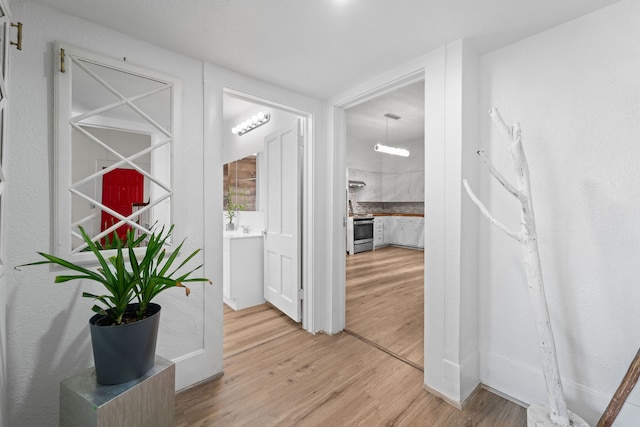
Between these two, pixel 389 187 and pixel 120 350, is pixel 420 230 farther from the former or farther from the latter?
pixel 120 350

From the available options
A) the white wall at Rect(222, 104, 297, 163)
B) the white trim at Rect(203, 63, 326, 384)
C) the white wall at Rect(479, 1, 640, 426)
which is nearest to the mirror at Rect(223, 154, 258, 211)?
the white wall at Rect(222, 104, 297, 163)

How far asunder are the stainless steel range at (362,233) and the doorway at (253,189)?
10.0ft

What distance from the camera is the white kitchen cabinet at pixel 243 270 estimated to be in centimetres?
309

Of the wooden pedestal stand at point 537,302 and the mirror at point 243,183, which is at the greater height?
the mirror at point 243,183

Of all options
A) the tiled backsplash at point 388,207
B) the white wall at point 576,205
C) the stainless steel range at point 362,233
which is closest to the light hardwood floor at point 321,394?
the white wall at point 576,205

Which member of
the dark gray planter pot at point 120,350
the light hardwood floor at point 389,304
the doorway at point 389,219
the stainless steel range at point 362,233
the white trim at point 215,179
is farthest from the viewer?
the stainless steel range at point 362,233

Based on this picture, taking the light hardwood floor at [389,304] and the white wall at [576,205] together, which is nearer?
the white wall at [576,205]

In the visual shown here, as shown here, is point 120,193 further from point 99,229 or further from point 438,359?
point 438,359

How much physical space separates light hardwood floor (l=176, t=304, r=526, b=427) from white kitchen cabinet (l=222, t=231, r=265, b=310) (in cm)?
72

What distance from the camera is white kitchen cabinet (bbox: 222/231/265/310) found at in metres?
3.09

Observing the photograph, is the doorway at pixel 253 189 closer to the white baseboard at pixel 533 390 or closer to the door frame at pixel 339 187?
the door frame at pixel 339 187

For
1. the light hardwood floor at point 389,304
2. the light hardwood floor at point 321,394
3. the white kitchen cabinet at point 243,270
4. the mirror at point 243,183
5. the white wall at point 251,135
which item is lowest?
the light hardwood floor at point 321,394

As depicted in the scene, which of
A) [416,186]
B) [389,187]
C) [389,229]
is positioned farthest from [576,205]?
[389,187]

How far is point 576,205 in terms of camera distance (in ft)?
5.05
